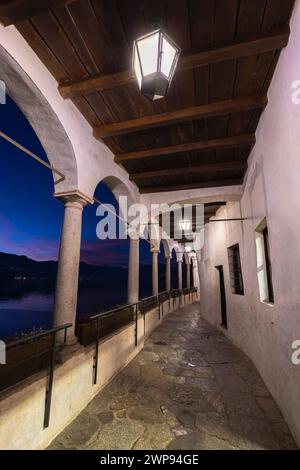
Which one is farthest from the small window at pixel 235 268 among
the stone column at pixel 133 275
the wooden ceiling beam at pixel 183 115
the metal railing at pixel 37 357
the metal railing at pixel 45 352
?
the metal railing at pixel 45 352

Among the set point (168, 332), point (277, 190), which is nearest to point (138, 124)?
point (277, 190)

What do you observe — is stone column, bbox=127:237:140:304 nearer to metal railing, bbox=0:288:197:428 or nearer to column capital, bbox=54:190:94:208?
metal railing, bbox=0:288:197:428

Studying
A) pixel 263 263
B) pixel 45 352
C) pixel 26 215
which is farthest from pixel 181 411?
pixel 26 215

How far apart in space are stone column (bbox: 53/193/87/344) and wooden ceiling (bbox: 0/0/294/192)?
4.60ft

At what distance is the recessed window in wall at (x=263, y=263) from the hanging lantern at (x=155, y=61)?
9.91ft

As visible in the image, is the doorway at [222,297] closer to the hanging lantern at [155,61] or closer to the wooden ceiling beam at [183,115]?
the wooden ceiling beam at [183,115]

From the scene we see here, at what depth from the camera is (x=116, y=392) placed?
11.1 feet

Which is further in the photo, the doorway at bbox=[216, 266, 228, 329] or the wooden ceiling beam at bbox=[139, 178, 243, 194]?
the doorway at bbox=[216, 266, 228, 329]

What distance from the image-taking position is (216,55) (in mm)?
2312

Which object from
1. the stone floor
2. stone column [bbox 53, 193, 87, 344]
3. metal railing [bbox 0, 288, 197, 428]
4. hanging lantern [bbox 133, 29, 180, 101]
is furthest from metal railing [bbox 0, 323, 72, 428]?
hanging lantern [bbox 133, 29, 180, 101]

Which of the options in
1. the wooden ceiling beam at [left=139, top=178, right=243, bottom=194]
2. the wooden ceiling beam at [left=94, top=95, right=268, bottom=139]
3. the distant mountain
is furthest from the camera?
the distant mountain

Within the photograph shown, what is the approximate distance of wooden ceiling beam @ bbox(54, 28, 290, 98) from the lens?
2172 mm
